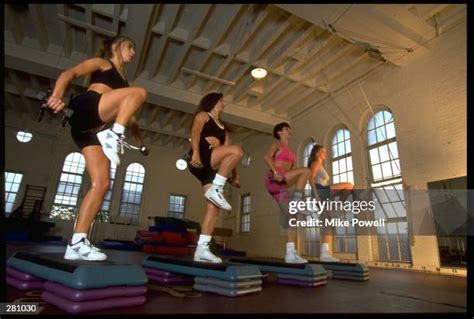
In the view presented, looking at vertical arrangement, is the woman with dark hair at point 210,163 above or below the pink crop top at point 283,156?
below

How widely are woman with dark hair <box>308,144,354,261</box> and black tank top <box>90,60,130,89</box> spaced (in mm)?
2288

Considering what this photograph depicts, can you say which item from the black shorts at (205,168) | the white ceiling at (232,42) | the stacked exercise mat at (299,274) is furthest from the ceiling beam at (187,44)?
the stacked exercise mat at (299,274)

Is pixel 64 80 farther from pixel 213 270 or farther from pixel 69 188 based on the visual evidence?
pixel 69 188

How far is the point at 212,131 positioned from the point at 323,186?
7.47 ft

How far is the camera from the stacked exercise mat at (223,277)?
1.51 m

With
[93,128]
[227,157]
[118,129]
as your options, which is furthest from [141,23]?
Result: [118,129]

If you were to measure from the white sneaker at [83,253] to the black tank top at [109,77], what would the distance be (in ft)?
2.81

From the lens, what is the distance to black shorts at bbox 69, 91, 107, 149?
1407 mm

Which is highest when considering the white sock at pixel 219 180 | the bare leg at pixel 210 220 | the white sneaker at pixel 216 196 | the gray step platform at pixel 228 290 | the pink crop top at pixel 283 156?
the pink crop top at pixel 283 156

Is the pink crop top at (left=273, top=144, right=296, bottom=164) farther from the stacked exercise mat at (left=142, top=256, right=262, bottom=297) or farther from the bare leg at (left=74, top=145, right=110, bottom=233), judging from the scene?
the bare leg at (left=74, top=145, right=110, bottom=233)

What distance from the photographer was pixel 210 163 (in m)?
2.01

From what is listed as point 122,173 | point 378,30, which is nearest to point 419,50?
point 378,30

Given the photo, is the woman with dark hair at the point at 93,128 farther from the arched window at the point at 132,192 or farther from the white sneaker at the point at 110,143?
the arched window at the point at 132,192

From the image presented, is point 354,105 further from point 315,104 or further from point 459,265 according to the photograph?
point 459,265
